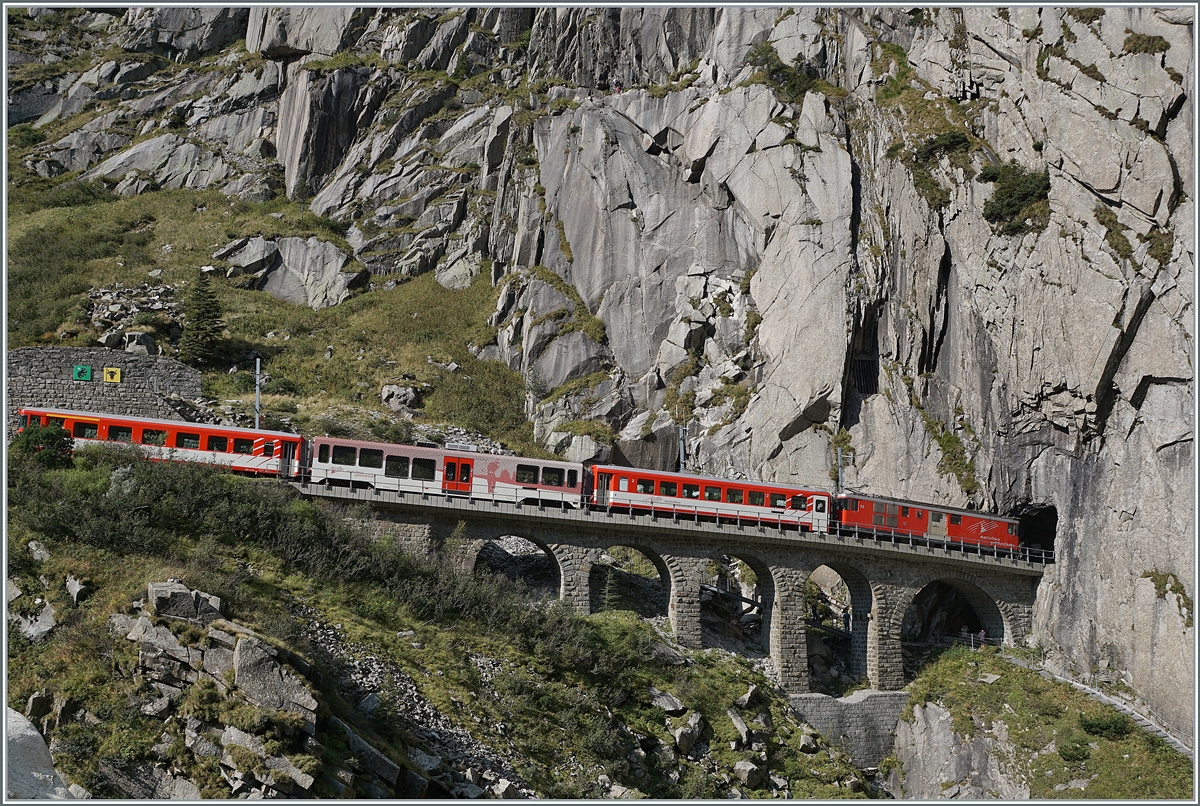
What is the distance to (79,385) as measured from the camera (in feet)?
124

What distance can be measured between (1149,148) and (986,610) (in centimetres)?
2201

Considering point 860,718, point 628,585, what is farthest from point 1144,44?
point 628,585

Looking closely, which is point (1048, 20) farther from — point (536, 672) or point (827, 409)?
point (536, 672)

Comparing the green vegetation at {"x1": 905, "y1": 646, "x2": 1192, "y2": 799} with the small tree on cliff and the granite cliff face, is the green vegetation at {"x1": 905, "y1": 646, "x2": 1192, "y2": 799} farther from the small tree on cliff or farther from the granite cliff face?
the small tree on cliff

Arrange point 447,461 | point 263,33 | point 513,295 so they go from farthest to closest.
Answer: point 263,33
point 513,295
point 447,461

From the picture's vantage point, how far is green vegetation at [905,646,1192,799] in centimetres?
2889

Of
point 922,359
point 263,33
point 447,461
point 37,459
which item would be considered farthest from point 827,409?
point 263,33

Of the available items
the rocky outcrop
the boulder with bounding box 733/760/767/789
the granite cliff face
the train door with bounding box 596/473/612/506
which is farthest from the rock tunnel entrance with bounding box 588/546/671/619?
the rocky outcrop

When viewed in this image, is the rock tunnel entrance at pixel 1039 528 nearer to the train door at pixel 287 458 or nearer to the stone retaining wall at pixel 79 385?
the train door at pixel 287 458

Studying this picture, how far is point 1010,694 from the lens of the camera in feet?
111

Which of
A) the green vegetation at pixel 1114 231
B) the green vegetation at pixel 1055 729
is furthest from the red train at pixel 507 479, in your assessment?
the green vegetation at pixel 1114 231

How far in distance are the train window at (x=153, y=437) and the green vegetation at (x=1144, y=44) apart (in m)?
45.1

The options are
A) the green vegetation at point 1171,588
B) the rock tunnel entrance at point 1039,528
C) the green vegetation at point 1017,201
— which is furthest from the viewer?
the green vegetation at point 1017,201

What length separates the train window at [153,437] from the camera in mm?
29688
